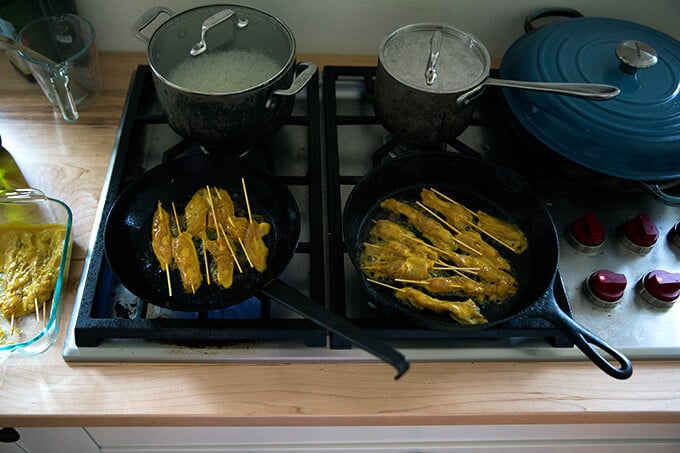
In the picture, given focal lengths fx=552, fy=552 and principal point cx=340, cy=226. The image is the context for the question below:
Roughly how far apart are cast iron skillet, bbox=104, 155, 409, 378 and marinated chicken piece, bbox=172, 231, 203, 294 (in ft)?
0.05

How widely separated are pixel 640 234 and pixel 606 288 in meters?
0.16

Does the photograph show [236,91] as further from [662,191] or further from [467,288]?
[662,191]

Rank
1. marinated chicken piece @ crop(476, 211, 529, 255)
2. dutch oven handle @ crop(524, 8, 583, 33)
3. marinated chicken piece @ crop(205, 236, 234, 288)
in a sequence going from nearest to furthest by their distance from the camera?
marinated chicken piece @ crop(205, 236, 234, 288) → marinated chicken piece @ crop(476, 211, 529, 255) → dutch oven handle @ crop(524, 8, 583, 33)

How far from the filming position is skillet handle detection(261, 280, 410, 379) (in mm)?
728

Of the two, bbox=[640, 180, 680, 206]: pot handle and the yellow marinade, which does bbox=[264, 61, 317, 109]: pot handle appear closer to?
the yellow marinade

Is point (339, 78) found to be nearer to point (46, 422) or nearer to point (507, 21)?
point (507, 21)

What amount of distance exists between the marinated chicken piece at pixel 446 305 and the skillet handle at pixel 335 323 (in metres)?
0.18

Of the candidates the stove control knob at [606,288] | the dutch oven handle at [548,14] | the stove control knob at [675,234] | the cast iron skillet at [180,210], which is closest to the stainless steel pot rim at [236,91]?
the cast iron skillet at [180,210]

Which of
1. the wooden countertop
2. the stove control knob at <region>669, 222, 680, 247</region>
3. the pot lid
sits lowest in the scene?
the wooden countertop

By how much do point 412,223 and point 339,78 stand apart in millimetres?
439

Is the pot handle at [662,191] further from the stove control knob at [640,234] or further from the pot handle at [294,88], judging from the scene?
the pot handle at [294,88]

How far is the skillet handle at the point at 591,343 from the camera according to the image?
31.7 inches

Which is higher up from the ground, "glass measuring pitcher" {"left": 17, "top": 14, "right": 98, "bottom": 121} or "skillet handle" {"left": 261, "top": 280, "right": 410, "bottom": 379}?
"glass measuring pitcher" {"left": 17, "top": 14, "right": 98, "bottom": 121}

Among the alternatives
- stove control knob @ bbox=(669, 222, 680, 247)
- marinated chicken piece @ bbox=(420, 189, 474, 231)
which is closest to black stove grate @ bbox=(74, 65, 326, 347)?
marinated chicken piece @ bbox=(420, 189, 474, 231)
